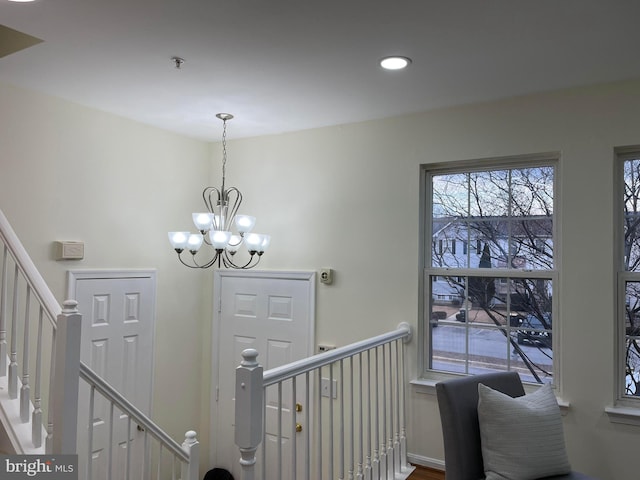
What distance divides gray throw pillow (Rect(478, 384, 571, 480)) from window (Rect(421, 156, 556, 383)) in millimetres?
728

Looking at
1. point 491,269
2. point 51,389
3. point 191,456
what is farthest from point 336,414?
point 51,389

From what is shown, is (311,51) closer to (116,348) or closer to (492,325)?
(492,325)

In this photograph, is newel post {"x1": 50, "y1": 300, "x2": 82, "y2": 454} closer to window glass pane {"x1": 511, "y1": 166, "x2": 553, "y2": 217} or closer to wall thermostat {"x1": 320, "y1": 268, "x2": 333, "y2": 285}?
wall thermostat {"x1": 320, "y1": 268, "x2": 333, "y2": 285}

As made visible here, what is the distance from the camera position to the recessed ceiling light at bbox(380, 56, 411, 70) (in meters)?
2.40

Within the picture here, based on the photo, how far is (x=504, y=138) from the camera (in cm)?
299

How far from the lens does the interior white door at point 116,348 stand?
3.21 metres

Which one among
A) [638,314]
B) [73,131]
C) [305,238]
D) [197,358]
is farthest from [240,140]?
[638,314]

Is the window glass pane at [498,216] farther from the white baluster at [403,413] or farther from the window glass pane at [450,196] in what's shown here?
the white baluster at [403,413]

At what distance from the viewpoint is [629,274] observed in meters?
2.71

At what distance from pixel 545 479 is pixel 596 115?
1.96 meters

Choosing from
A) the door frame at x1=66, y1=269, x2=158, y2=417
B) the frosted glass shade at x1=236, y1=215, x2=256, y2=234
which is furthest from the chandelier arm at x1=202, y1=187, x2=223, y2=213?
the frosted glass shade at x1=236, y1=215, x2=256, y2=234

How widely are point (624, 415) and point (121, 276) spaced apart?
325cm

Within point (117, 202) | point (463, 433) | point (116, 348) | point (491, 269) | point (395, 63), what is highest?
point (395, 63)

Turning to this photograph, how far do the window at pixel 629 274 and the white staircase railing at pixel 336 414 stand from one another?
4.03ft
